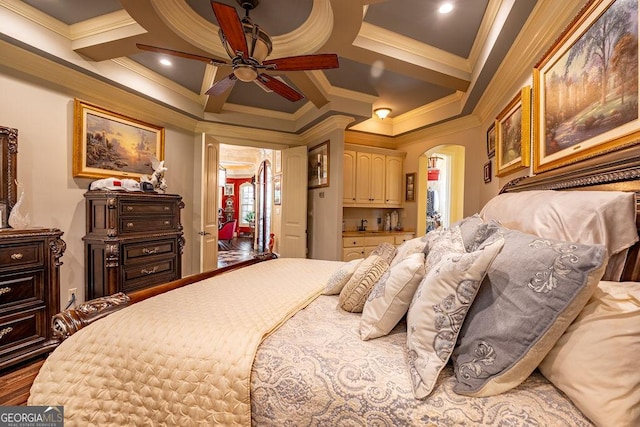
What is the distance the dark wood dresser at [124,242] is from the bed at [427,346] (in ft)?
5.02

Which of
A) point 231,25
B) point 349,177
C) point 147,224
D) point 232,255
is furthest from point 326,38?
point 232,255

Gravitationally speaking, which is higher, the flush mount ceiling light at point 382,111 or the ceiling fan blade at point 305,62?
the flush mount ceiling light at point 382,111

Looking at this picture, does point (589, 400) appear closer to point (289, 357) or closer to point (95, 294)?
point (289, 357)

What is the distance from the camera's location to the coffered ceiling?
6.38 ft

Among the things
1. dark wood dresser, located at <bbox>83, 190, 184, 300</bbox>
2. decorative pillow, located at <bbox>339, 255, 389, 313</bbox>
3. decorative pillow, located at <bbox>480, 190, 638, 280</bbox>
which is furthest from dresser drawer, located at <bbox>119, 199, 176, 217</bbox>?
decorative pillow, located at <bbox>480, 190, 638, 280</bbox>

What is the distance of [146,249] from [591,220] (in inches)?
128

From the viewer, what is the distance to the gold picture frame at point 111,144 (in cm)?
259

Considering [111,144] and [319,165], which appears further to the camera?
[319,165]

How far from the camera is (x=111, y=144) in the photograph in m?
2.87

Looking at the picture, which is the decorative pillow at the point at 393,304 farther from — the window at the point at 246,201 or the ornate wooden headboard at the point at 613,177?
the window at the point at 246,201

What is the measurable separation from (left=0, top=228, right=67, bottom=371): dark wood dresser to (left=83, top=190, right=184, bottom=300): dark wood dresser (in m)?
0.41

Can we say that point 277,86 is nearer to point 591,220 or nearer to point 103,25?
point 103,25

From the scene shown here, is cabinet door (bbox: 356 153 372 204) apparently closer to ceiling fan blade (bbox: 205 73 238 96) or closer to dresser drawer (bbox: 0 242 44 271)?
ceiling fan blade (bbox: 205 73 238 96)

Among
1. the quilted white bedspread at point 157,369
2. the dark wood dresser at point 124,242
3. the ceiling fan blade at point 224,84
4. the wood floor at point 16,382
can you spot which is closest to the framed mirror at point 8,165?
the dark wood dresser at point 124,242
